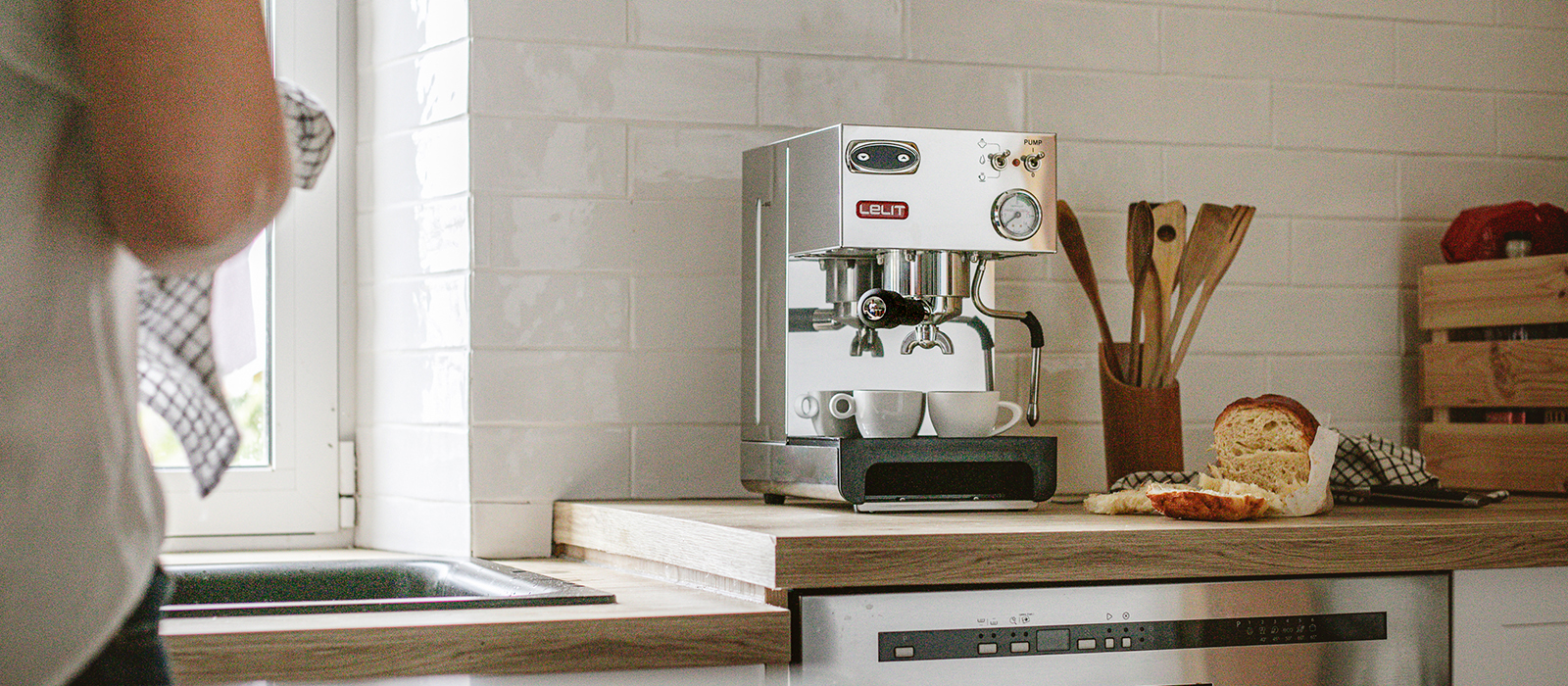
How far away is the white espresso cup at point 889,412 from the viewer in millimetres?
1562

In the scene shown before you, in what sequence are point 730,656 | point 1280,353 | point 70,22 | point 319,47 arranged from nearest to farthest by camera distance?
point 70,22 → point 730,656 → point 319,47 → point 1280,353

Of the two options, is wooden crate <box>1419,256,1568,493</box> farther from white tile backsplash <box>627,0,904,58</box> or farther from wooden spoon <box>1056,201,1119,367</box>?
white tile backsplash <box>627,0,904,58</box>

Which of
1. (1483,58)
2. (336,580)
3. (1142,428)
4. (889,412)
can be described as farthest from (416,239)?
(1483,58)

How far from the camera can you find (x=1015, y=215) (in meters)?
1.55

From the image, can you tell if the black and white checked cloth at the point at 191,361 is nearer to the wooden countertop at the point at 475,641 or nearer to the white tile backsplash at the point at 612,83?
the wooden countertop at the point at 475,641

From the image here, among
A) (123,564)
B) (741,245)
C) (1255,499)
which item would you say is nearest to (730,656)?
(1255,499)

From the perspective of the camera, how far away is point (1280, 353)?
2059 mm

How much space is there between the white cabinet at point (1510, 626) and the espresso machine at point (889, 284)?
42 centimetres

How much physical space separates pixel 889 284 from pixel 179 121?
46.2 inches

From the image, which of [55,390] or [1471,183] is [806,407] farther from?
[55,390]

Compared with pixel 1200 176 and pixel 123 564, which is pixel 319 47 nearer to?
pixel 1200 176

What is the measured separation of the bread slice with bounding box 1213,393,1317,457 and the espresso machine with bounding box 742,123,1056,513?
20 centimetres

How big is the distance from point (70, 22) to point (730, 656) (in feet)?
2.89

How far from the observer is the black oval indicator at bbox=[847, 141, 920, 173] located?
5.01 feet
